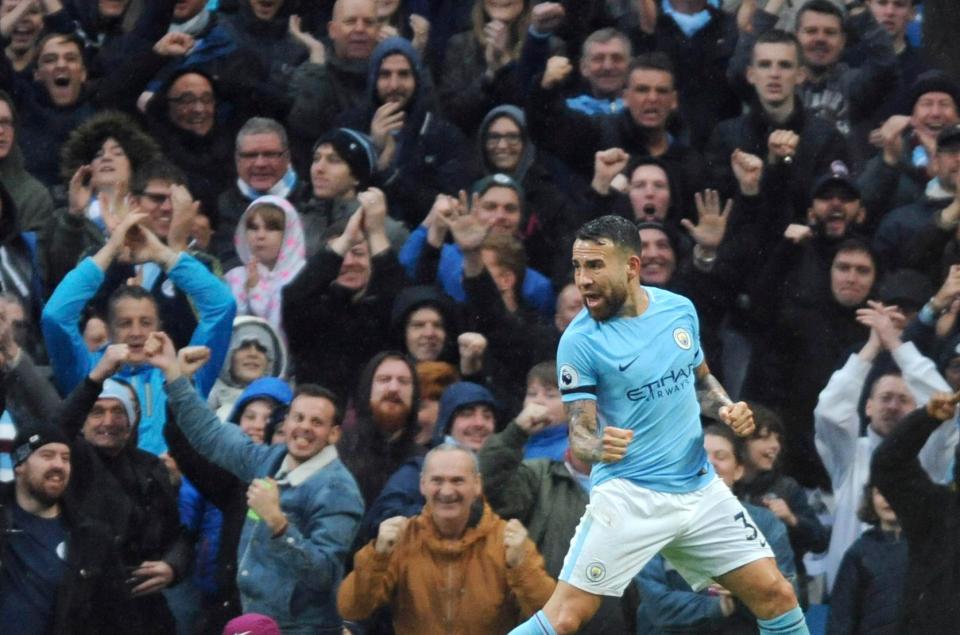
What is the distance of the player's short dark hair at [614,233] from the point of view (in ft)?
28.6

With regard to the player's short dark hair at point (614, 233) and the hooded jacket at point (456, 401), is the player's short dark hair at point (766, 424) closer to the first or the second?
the hooded jacket at point (456, 401)

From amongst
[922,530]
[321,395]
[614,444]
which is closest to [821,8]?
[922,530]

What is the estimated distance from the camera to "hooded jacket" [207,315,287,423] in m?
11.6

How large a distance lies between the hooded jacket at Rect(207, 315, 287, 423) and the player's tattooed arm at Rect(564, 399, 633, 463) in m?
3.31

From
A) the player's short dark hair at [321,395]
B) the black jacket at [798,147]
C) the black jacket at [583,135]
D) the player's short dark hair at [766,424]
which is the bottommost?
the player's short dark hair at [766,424]

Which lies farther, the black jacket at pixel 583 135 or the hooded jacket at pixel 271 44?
the hooded jacket at pixel 271 44

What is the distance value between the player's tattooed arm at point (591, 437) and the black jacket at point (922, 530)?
2341mm

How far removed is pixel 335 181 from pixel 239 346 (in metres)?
1.33

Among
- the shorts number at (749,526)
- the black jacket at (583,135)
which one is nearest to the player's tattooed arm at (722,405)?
the shorts number at (749,526)

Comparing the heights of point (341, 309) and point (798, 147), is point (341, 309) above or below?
below

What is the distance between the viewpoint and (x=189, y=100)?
43.2ft

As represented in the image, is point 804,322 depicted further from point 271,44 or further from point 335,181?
point 271,44

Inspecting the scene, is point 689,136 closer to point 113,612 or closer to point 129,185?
point 129,185

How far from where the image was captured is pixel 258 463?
1066 centimetres
